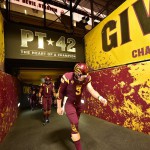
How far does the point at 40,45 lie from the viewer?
17.1 feet

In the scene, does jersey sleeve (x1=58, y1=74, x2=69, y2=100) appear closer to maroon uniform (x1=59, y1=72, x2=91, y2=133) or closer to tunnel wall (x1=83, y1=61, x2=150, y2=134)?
maroon uniform (x1=59, y1=72, x2=91, y2=133)

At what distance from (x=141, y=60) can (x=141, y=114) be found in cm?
131

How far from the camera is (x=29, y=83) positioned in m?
12.4

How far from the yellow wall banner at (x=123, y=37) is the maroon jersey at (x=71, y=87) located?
1714mm

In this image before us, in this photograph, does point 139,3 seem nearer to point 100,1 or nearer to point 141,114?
point 141,114

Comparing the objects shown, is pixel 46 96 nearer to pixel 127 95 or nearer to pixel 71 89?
pixel 71 89

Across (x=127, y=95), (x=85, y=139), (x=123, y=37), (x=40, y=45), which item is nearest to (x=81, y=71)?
(x=85, y=139)

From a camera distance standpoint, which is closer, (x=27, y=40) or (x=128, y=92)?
(x=128, y=92)

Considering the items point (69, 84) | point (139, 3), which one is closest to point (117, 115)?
point (69, 84)

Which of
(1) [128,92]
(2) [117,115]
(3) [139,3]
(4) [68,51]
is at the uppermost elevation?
(3) [139,3]

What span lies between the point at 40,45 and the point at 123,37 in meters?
3.17

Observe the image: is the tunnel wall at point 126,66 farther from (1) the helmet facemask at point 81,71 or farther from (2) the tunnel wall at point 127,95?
(1) the helmet facemask at point 81,71

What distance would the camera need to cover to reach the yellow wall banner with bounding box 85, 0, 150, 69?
3143 millimetres

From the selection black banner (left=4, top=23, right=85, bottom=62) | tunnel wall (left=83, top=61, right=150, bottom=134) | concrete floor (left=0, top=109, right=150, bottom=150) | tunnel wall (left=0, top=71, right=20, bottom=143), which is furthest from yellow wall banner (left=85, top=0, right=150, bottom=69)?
tunnel wall (left=0, top=71, right=20, bottom=143)
